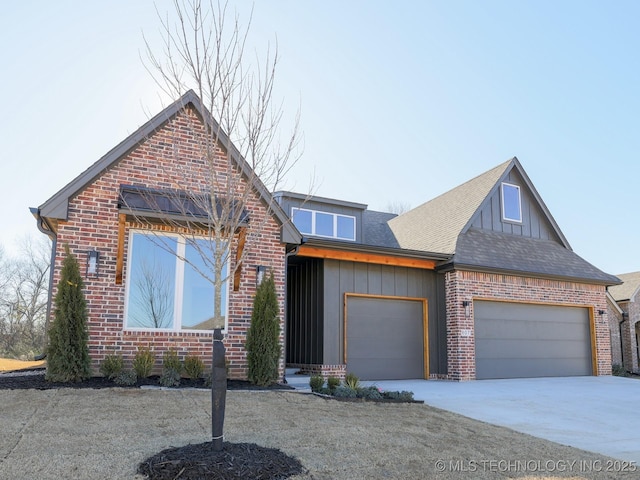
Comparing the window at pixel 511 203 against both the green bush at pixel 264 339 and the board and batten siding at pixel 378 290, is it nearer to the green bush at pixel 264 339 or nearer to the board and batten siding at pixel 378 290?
the board and batten siding at pixel 378 290

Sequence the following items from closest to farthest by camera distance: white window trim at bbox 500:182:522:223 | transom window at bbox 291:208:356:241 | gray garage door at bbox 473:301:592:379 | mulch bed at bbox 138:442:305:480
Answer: mulch bed at bbox 138:442:305:480 → gray garage door at bbox 473:301:592:379 → transom window at bbox 291:208:356:241 → white window trim at bbox 500:182:522:223

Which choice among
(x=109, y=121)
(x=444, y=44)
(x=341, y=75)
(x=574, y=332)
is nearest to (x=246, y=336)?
(x=109, y=121)

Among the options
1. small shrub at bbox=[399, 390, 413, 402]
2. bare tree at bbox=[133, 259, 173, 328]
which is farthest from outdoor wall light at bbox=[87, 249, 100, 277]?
small shrub at bbox=[399, 390, 413, 402]

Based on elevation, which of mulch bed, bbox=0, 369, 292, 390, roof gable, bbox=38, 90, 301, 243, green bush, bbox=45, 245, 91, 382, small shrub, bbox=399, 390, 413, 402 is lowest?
small shrub, bbox=399, 390, 413, 402

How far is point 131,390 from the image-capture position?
24.0 feet

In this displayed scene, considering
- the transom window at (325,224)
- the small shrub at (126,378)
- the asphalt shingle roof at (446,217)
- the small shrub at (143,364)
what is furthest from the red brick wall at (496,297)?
the small shrub at (126,378)

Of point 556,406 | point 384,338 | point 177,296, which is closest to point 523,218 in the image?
point 384,338

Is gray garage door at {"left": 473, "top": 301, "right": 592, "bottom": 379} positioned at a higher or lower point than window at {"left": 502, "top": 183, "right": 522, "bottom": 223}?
lower

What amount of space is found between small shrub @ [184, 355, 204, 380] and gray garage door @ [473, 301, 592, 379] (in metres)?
7.56

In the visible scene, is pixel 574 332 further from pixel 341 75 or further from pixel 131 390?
pixel 131 390

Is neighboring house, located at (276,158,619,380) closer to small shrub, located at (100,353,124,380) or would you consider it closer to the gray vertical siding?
the gray vertical siding

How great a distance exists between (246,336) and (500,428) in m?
4.55

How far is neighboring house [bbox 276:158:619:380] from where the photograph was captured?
12180 mm

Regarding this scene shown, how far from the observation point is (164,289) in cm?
912
